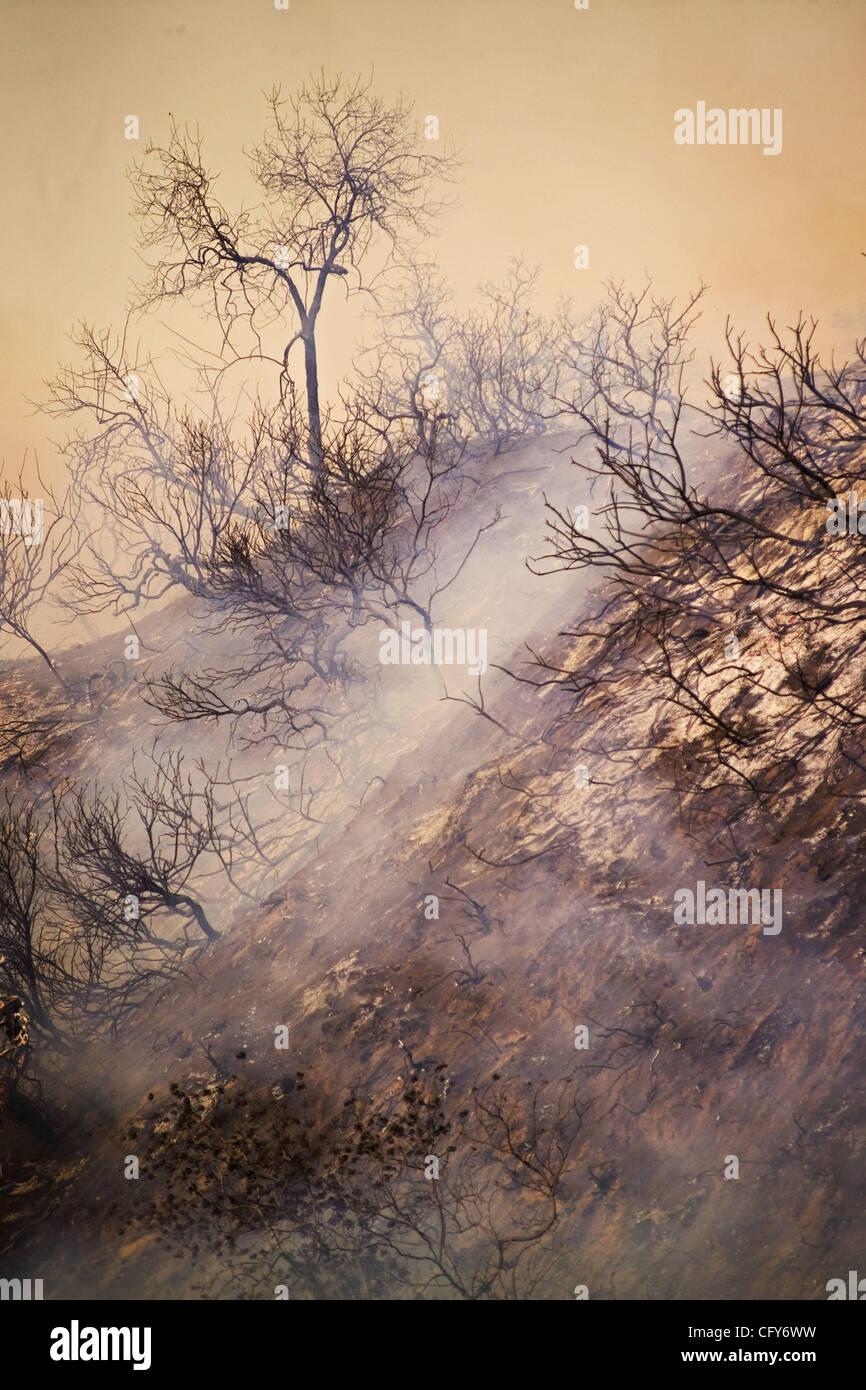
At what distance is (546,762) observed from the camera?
946cm

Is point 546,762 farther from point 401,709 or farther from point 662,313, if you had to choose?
point 662,313

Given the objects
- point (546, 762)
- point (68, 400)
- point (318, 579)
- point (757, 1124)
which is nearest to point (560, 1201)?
point (757, 1124)

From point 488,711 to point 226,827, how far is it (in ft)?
13.4

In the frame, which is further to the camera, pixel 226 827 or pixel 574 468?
pixel 574 468

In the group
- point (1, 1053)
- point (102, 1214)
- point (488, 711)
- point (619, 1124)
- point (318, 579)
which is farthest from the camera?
point (318, 579)

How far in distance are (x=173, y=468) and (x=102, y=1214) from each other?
10822 mm

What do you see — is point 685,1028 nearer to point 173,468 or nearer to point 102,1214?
point 102,1214

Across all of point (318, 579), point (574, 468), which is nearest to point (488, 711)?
point (318, 579)

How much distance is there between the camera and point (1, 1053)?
9.18m

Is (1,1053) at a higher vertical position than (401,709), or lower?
lower

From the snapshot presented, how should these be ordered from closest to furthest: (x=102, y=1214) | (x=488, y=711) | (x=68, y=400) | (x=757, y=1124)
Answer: (x=757, y=1124)
(x=102, y=1214)
(x=488, y=711)
(x=68, y=400)

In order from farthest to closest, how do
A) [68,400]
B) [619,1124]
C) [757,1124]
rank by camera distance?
[68,400], [619,1124], [757,1124]

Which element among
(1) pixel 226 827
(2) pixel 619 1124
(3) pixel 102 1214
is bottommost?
(3) pixel 102 1214

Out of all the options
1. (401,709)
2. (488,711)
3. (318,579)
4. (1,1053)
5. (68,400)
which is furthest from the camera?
(68,400)
